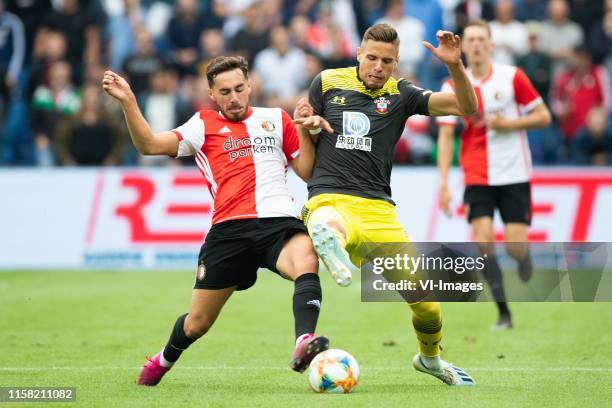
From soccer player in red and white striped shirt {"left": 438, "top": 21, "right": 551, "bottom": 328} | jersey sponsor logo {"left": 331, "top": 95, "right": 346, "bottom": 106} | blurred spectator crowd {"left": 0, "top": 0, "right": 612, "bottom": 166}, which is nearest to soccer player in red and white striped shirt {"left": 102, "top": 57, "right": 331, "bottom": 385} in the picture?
jersey sponsor logo {"left": 331, "top": 95, "right": 346, "bottom": 106}

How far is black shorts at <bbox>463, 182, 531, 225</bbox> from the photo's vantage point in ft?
37.9

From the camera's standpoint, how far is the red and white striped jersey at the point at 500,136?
37.7ft

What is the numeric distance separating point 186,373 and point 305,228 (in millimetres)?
1703

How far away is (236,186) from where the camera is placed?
7988 mm

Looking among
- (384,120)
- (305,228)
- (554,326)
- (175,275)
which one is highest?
(384,120)

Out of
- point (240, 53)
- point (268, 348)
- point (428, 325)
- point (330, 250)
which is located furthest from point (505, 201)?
point (240, 53)

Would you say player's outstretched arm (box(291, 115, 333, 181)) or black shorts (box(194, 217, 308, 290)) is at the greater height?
player's outstretched arm (box(291, 115, 333, 181))

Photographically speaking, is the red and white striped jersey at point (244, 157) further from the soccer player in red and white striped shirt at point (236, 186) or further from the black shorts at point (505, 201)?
the black shorts at point (505, 201)

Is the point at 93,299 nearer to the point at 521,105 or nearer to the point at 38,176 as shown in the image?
the point at 38,176

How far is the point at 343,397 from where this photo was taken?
7.32 metres

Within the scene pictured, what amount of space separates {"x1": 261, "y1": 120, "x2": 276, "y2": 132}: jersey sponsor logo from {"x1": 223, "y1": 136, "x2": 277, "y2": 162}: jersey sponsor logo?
60 millimetres

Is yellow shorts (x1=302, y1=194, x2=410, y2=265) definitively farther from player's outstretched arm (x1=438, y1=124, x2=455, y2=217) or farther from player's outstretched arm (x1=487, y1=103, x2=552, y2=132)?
player's outstretched arm (x1=487, y1=103, x2=552, y2=132)

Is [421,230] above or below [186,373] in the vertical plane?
below

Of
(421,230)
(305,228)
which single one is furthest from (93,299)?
(305,228)
